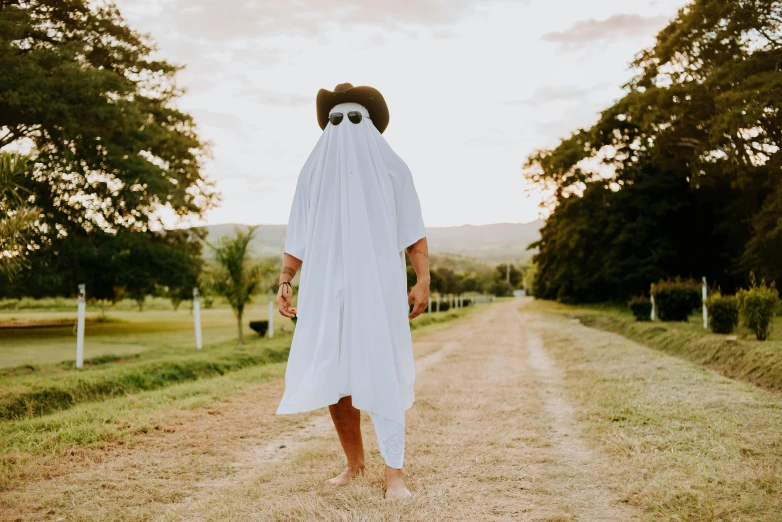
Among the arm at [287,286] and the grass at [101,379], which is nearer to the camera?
the arm at [287,286]

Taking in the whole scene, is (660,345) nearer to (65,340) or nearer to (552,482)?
(552,482)

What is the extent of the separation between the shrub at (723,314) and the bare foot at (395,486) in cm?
1065

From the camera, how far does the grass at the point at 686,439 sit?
2.70 metres

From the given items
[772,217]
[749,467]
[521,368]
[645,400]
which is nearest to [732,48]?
[772,217]

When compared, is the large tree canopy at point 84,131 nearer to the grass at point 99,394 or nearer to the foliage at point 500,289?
the grass at point 99,394

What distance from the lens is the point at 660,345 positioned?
41.1 feet

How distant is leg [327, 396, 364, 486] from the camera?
303 centimetres

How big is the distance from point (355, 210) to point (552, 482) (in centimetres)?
189

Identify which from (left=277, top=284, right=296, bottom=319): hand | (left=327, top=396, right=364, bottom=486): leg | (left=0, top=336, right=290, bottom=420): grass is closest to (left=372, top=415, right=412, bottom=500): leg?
(left=327, top=396, right=364, bottom=486): leg

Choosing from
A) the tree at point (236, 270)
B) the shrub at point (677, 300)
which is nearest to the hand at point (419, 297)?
the tree at point (236, 270)

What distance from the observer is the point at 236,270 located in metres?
13.9

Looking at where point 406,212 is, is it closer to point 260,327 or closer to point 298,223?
point 298,223

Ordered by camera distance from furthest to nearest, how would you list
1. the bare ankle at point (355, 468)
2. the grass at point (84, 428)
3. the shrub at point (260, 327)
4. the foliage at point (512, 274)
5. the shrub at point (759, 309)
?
the foliage at point (512, 274) → the shrub at point (260, 327) → the shrub at point (759, 309) → the grass at point (84, 428) → the bare ankle at point (355, 468)

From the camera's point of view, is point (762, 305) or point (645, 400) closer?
point (645, 400)
